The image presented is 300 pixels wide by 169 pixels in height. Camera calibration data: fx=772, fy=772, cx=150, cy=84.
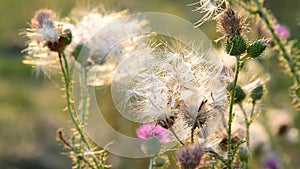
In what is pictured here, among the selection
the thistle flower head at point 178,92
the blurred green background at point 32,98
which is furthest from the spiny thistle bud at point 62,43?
the blurred green background at point 32,98

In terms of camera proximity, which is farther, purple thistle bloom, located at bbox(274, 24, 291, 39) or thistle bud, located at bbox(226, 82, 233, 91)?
purple thistle bloom, located at bbox(274, 24, 291, 39)

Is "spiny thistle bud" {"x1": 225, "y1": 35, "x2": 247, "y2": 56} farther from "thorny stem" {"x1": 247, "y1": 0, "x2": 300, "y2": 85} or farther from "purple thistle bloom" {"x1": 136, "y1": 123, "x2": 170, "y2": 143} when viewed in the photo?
"purple thistle bloom" {"x1": 136, "y1": 123, "x2": 170, "y2": 143}

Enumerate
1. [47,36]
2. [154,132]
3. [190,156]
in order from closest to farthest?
1. [190,156]
2. [154,132]
3. [47,36]

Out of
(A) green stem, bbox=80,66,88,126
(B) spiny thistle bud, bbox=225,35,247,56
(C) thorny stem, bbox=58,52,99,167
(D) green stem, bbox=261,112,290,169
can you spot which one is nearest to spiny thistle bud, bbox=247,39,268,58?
(B) spiny thistle bud, bbox=225,35,247,56

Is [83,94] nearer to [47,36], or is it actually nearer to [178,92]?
[47,36]

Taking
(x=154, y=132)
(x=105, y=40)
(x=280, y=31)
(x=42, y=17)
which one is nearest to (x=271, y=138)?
(x=280, y=31)

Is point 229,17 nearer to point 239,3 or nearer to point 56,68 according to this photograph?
point 239,3
